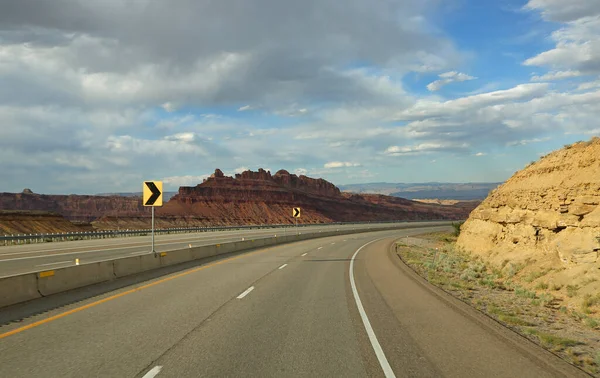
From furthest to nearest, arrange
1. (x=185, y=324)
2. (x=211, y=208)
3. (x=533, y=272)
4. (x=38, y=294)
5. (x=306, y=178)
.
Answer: (x=306, y=178) < (x=211, y=208) < (x=533, y=272) < (x=38, y=294) < (x=185, y=324)

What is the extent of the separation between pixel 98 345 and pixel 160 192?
39.8ft

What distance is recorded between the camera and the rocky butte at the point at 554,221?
1519 cm

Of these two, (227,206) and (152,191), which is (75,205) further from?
(152,191)

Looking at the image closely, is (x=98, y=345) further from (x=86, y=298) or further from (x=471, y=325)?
(x=471, y=325)

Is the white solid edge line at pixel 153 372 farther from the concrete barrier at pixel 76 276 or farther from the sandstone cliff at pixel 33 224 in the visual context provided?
the sandstone cliff at pixel 33 224

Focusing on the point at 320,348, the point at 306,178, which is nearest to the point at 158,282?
the point at 320,348

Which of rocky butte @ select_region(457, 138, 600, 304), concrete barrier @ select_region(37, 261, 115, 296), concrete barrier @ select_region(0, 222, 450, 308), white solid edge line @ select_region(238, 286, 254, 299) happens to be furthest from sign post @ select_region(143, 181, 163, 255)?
rocky butte @ select_region(457, 138, 600, 304)

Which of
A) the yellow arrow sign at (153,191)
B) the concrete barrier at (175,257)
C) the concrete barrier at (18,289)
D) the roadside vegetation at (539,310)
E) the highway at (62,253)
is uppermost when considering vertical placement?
the yellow arrow sign at (153,191)

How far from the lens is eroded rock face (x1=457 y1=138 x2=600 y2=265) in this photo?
1617cm

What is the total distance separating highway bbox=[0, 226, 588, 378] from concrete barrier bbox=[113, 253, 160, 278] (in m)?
2.79

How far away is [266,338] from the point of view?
7.39 m

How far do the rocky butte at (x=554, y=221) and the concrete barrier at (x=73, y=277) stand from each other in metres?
13.5

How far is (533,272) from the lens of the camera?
57.8 feet

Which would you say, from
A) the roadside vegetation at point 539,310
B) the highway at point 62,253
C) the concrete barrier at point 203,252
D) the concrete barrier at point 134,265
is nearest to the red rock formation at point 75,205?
the highway at point 62,253
